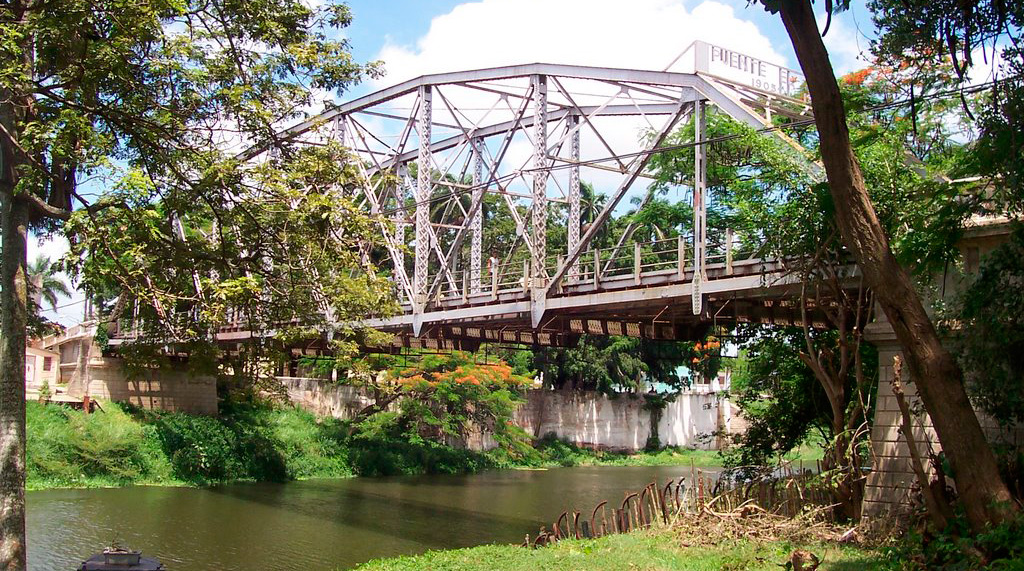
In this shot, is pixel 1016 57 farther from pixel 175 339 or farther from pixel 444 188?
pixel 444 188

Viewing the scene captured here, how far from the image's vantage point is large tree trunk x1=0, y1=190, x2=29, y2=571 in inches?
416

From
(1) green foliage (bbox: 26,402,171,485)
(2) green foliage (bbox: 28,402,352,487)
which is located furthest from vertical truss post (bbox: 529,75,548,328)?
(1) green foliage (bbox: 26,402,171,485)

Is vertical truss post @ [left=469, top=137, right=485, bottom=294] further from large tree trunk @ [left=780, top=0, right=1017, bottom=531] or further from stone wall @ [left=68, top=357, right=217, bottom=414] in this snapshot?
large tree trunk @ [left=780, top=0, right=1017, bottom=531]

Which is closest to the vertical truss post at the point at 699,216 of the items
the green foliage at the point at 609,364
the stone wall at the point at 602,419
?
the green foliage at the point at 609,364

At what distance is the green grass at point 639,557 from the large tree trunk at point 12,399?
509 cm

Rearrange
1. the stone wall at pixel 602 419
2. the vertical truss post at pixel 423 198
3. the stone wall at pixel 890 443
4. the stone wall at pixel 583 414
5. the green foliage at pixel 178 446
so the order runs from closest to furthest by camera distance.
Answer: the stone wall at pixel 890 443, the vertical truss post at pixel 423 198, the green foliage at pixel 178 446, the stone wall at pixel 583 414, the stone wall at pixel 602 419

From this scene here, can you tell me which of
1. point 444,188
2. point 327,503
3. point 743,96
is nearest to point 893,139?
point 743,96

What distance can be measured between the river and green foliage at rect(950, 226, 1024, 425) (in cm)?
1172

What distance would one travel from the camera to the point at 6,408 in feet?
34.9

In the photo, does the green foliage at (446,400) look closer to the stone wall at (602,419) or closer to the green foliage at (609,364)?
the stone wall at (602,419)

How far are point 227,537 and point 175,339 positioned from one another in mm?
9456

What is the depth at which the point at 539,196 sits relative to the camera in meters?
22.4

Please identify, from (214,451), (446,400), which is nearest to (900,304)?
(446,400)

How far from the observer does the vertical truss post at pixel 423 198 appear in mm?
25547
